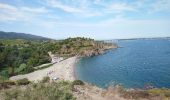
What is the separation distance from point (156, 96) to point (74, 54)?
5014 inches

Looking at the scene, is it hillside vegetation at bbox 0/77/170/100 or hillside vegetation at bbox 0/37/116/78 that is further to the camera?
hillside vegetation at bbox 0/37/116/78

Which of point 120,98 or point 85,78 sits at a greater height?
point 120,98

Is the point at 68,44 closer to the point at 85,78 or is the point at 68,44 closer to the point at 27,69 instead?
the point at 27,69

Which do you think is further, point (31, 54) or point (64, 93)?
point (31, 54)

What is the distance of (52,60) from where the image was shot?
139625mm

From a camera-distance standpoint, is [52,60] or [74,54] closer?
[52,60]

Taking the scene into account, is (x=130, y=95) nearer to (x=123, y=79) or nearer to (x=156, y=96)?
(x=156, y=96)

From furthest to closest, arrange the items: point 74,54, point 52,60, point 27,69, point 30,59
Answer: point 74,54 < point 52,60 < point 30,59 < point 27,69

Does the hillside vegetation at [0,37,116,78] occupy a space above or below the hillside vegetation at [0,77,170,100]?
below

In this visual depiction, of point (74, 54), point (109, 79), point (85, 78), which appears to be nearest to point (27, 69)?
point (85, 78)

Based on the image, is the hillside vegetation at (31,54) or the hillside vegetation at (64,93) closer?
the hillside vegetation at (64,93)

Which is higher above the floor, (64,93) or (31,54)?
(64,93)

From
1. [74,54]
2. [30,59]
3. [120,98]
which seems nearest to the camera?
[120,98]

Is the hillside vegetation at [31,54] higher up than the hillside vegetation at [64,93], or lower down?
lower down
